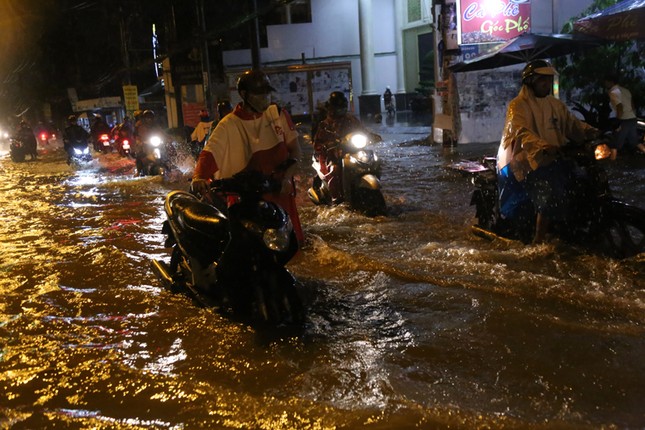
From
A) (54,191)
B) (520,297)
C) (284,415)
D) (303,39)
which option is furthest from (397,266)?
(303,39)

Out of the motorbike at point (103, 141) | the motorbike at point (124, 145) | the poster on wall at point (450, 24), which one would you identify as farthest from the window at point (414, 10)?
the motorbike at point (124, 145)

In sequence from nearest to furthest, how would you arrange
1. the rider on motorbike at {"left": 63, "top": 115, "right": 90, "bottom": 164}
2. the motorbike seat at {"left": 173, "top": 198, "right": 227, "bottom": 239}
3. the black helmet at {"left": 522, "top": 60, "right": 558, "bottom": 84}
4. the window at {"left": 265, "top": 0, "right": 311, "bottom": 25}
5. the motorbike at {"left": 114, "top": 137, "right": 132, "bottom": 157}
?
the motorbike seat at {"left": 173, "top": 198, "right": 227, "bottom": 239} < the black helmet at {"left": 522, "top": 60, "right": 558, "bottom": 84} < the motorbike at {"left": 114, "top": 137, "right": 132, "bottom": 157} < the rider on motorbike at {"left": 63, "top": 115, "right": 90, "bottom": 164} < the window at {"left": 265, "top": 0, "right": 311, "bottom": 25}

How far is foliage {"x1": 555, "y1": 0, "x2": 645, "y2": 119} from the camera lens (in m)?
13.1

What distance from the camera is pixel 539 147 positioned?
16.5 ft

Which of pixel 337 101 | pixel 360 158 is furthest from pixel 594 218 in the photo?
pixel 337 101

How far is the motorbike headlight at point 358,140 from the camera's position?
8016 mm

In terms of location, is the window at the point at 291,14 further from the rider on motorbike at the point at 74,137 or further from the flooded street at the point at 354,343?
the flooded street at the point at 354,343

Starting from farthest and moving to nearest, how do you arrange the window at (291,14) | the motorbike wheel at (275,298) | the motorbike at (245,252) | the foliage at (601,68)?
the window at (291,14) → the foliage at (601,68) → the motorbike wheel at (275,298) → the motorbike at (245,252)

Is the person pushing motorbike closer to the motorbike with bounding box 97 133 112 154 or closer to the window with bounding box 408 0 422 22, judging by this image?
the motorbike with bounding box 97 133 112 154

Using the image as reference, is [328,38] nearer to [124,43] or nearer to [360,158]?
[124,43]

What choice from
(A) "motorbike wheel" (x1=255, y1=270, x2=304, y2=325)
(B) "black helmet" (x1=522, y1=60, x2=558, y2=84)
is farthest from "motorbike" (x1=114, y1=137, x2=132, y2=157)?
(A) "motorbike wheel" (x1=255, y1=270, x2=304, y2=325)

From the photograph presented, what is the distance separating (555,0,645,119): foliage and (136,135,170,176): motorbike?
9.12m

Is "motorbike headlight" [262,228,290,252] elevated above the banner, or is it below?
below

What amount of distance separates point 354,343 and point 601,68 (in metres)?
11.9
